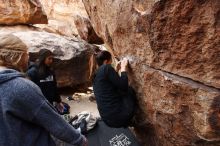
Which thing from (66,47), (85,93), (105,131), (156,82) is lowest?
(85,93)

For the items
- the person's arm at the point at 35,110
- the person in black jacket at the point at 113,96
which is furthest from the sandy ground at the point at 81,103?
the person's arm at the point at 35,110

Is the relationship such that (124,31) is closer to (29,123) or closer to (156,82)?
(156,82)

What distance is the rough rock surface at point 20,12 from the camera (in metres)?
8.88

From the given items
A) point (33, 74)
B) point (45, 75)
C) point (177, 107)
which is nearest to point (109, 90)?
point (177, 107)

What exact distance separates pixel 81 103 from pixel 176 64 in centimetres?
501

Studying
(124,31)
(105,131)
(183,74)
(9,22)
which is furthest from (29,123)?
(9,22)

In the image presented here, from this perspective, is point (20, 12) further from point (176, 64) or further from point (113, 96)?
point (176, 64)

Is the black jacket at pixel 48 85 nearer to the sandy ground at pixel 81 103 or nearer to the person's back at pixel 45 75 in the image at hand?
the person's back at pixel 45 75

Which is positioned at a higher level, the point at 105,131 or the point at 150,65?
the point at 150,65

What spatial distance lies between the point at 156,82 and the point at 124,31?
847mm

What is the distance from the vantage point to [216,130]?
270cm

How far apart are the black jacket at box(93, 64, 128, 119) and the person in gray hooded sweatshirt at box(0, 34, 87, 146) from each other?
164 cm

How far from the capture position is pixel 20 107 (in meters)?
2.02

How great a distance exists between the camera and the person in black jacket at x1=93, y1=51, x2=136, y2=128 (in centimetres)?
376
